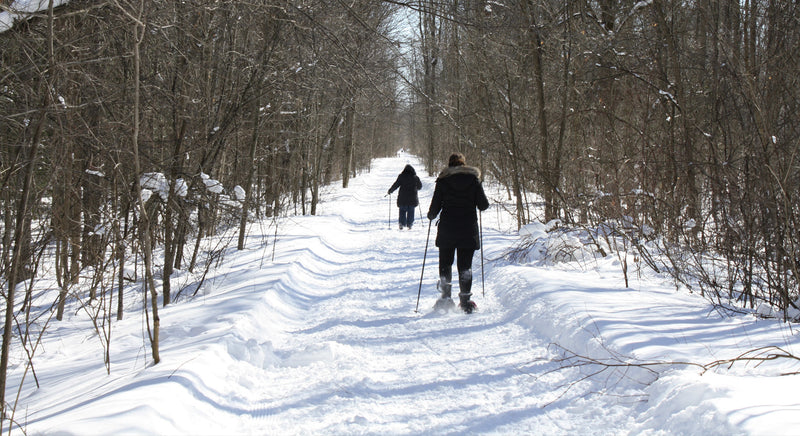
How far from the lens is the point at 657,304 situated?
548 centimetres

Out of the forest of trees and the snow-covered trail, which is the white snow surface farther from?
the forest of trees

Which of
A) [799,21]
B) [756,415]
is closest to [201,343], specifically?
[756,415]

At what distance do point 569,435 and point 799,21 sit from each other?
5194mm

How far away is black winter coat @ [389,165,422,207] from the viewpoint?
1415 cm

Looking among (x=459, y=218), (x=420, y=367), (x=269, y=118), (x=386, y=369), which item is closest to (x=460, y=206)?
(x=459, y=218)

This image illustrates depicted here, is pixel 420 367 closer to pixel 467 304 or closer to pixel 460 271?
pixel 467 304

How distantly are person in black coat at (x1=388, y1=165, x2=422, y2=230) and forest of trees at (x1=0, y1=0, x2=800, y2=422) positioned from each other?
335 cm

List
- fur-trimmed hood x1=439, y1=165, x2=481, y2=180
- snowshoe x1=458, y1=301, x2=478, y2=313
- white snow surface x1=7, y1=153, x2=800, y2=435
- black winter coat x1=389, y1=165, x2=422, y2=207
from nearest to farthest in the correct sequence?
white snow surface x1=7, y1=153, x2=800, y2=435, snowshoe x1=458, y1=301, x2=478, y2=313, fur-trimmed hood x1=439, y1=165, x2=481, y2=180, black winter coat x1=389, y1=165, x2=422, y2=207

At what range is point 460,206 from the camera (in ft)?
21.7

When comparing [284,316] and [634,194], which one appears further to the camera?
[634,194]

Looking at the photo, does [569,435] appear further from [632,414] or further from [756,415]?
[756,415]

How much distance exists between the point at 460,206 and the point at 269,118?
6519mm

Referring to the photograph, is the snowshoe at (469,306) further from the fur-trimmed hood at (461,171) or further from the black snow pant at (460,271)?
the fur-trimmed hood at (461,171)

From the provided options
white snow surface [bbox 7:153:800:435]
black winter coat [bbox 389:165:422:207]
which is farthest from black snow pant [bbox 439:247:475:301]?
black winter coat [bbox 389:165:422:207]
